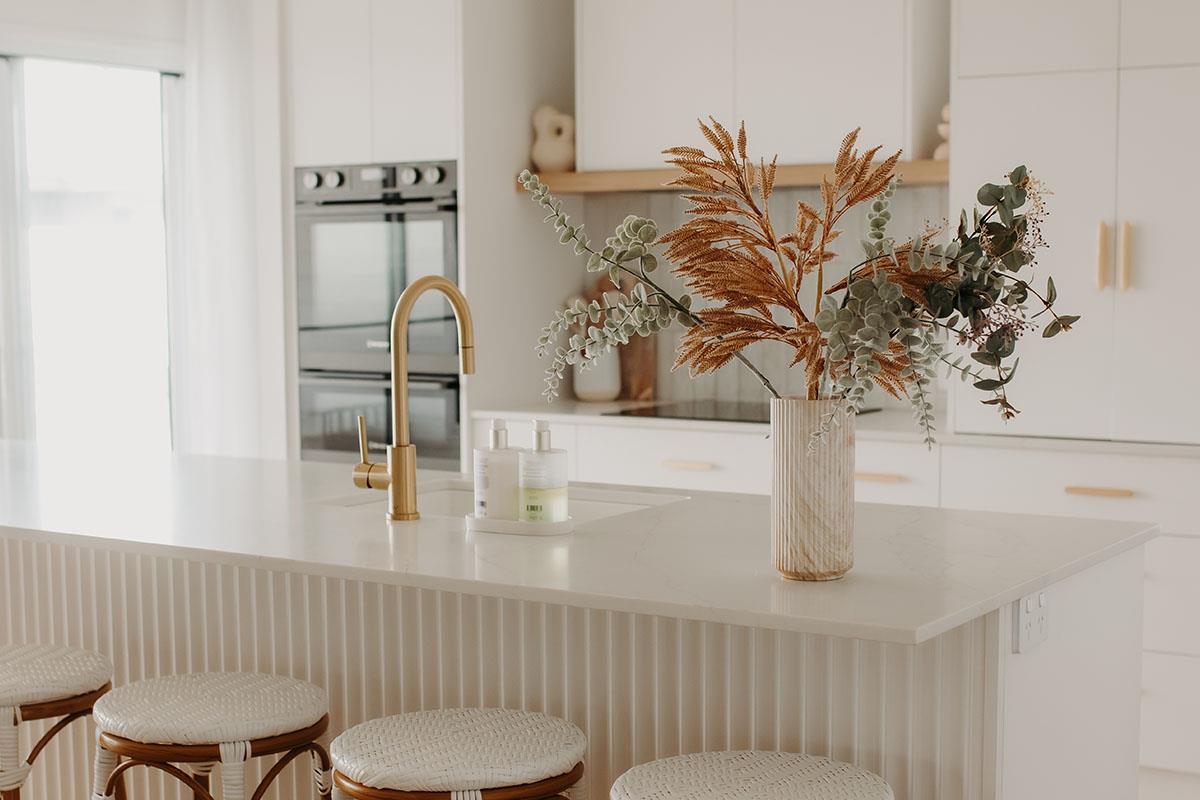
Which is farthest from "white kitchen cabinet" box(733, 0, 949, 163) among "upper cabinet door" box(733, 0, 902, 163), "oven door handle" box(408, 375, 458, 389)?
"oven door handle" box(408, 375, 458, 389)

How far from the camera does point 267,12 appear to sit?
5.04m

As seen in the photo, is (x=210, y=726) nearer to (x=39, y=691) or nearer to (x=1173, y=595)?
(x=39, y=691)

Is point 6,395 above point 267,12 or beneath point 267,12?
beneath

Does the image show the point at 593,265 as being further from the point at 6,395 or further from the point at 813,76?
the point at 6,395

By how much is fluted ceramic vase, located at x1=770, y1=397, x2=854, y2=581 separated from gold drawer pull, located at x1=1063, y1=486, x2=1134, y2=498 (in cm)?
200

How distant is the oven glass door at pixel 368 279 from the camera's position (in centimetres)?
474

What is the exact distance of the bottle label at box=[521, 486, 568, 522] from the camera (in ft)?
7.61

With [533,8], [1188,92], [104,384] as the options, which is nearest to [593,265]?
[1188,92]

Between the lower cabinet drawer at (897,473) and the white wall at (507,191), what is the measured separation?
4.37 ft

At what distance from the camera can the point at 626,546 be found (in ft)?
7.27

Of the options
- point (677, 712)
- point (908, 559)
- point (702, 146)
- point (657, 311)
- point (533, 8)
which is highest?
point (533, 8)

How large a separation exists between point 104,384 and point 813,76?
269 centimetres

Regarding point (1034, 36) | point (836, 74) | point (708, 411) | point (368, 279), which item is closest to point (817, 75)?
point (836, 74)

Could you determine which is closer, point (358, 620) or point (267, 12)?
point (358, 620)
